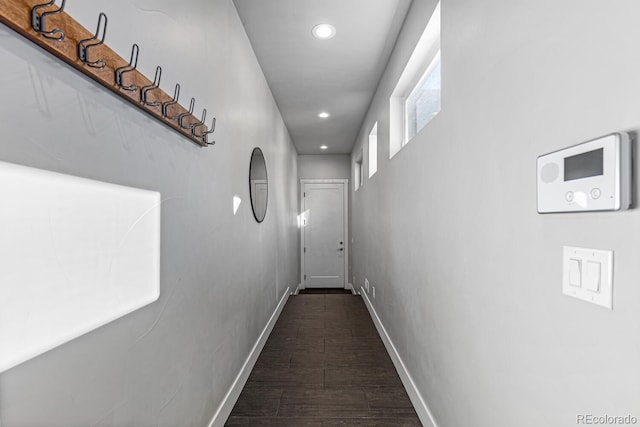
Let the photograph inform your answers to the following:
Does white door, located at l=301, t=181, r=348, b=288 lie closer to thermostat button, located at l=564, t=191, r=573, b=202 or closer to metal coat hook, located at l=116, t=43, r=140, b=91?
metal coat hook, located at l=116, t=43, r=140, b=91

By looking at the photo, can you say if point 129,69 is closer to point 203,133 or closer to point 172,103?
point 172,103

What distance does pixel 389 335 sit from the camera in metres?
2.90

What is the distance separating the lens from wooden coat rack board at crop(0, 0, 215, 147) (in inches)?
24.8

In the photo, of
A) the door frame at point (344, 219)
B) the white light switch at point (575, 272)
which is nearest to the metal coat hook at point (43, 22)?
the white light switch at point (575, 272)

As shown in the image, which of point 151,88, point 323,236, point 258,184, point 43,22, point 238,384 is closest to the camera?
point 43,22

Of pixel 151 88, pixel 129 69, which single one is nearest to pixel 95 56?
pixel 129 69

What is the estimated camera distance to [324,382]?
2350 millimetres

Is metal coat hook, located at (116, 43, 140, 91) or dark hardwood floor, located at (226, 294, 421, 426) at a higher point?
metal coat hook, located at (116, 43, 140, 91)

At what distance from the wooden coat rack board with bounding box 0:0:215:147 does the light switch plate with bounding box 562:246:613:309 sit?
1243 mm

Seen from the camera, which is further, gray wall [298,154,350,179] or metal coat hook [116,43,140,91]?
gray wall [298,154,350,179]

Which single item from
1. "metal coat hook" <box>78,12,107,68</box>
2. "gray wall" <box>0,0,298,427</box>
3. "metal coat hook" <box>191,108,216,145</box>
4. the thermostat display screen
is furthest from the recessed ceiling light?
the thermostat display screen

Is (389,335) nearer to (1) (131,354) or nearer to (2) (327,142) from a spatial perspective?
(1) (131,354)

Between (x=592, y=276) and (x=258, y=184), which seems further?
(x=258, y=184)

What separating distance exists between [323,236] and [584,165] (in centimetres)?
592
